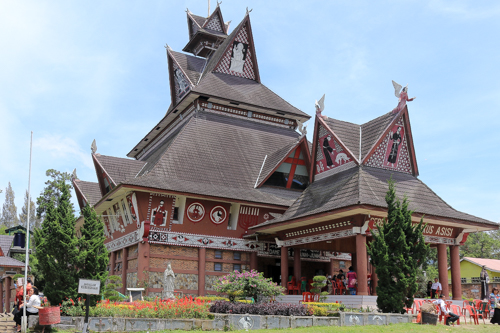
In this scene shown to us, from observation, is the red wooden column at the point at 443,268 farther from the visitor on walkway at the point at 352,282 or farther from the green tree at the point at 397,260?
the green tree at the point at 397,260

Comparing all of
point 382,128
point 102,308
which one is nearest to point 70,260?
point 102,308

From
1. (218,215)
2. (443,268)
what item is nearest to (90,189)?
(218,215)

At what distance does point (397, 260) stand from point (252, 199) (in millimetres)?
9573

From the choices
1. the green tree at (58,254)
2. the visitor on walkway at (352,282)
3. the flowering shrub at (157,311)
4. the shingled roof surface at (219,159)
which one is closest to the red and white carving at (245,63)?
the shingled roof surface at (219,159)

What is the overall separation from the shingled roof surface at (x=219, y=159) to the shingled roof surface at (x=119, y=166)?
319 cm

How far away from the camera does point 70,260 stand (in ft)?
52.3

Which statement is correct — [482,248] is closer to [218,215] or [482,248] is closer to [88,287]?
[218,215]

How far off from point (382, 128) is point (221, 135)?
9.90 meters

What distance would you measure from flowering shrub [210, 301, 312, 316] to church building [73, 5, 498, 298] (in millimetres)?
3751

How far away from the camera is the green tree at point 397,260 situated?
15344mm

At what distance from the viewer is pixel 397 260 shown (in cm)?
1564

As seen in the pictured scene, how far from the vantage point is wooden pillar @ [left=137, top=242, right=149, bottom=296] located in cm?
2175

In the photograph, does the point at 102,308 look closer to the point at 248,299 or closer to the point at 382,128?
the point at 248,299

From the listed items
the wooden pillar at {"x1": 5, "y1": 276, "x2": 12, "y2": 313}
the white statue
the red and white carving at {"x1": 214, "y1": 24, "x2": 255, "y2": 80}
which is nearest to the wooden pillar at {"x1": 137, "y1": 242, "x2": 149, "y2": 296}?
the white statue
